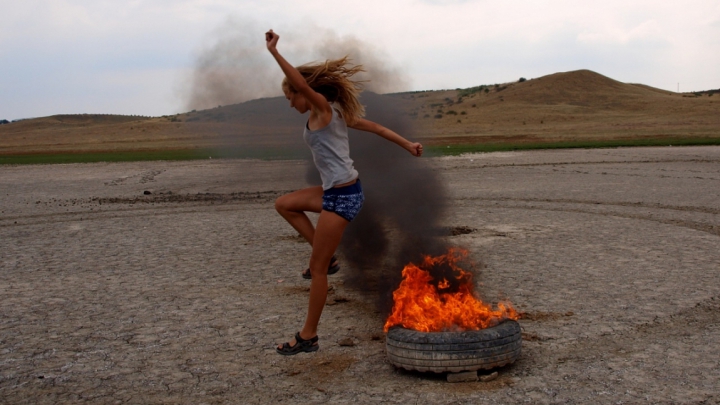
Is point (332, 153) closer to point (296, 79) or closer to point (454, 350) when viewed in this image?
point (296, 79)

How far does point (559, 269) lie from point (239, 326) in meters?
3.64

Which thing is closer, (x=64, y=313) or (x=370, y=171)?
(x=64, y=313)

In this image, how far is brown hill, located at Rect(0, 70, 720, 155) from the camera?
328 inches

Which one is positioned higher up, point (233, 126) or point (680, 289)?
point (233, 126)

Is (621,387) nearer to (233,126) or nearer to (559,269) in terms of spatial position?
(559,269)

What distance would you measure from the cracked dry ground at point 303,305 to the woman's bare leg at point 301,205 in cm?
82

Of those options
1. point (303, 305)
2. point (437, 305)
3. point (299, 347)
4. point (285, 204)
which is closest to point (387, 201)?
point (303, 305)

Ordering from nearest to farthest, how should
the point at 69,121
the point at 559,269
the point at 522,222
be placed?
the point at 559,269, the point at 522,222, the point at 69,121

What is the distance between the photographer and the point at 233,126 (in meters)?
8.84

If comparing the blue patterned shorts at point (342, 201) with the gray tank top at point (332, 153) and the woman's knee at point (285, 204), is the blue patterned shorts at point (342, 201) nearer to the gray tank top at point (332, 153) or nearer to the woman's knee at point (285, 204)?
the gray tank top at point (332, 153)

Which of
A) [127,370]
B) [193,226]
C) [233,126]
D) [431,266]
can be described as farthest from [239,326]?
[193,226]

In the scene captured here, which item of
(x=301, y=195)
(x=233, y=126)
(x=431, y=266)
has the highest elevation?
(x=233, y=126)

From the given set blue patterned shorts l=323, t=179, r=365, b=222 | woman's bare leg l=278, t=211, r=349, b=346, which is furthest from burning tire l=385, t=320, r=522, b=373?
blue patterned shorts l=323, t=179, r=365, b=222

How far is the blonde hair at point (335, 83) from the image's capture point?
16.4ft
